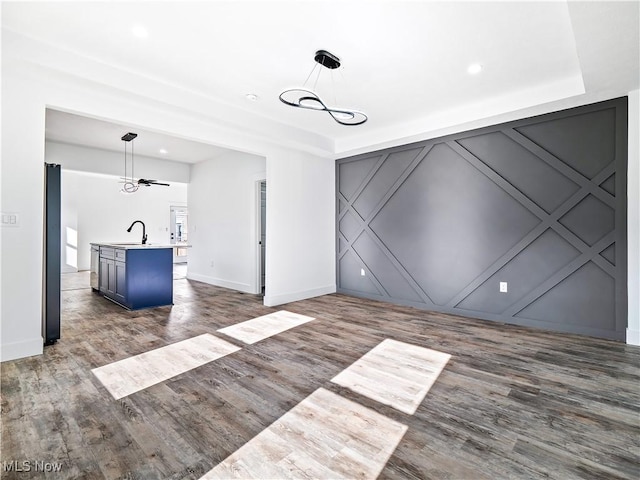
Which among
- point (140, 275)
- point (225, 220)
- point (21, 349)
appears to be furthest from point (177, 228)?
point (21, 349)

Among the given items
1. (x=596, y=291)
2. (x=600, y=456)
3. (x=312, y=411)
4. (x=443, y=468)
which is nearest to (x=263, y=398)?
(x=312, y=411)

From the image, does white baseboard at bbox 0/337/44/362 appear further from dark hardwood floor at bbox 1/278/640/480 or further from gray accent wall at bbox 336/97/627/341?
gray accent wall at bbox 336/97/627/341

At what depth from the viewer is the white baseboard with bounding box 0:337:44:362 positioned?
109 inches

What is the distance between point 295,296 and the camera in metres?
5.44

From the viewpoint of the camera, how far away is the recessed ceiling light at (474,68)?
10.4 feet

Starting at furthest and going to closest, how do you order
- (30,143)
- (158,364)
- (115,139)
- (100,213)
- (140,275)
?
(100,213)
(115,139)
(140,275)
(30,143)
(158,364)

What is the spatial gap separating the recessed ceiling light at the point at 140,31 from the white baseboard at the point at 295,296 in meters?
3.63

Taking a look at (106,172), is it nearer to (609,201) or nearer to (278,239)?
(278,239)

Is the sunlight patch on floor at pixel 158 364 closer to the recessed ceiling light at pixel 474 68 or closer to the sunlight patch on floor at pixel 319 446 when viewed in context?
the sunlight patch on floor at pixel 319 446

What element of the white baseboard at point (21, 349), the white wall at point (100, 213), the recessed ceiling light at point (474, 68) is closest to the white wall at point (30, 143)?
the white baseboard at point (21, 349)

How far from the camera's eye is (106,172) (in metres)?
6.80

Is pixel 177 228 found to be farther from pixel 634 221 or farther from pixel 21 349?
pixel 634 221

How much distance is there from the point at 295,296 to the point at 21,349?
3450 mm

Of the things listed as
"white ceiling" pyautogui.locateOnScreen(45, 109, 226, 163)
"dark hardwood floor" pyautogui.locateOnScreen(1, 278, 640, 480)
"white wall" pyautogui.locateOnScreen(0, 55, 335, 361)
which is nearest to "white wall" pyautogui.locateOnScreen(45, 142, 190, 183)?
"white ceiling" pyautogui.locateOnScreen(45, 109, 226, 163)
